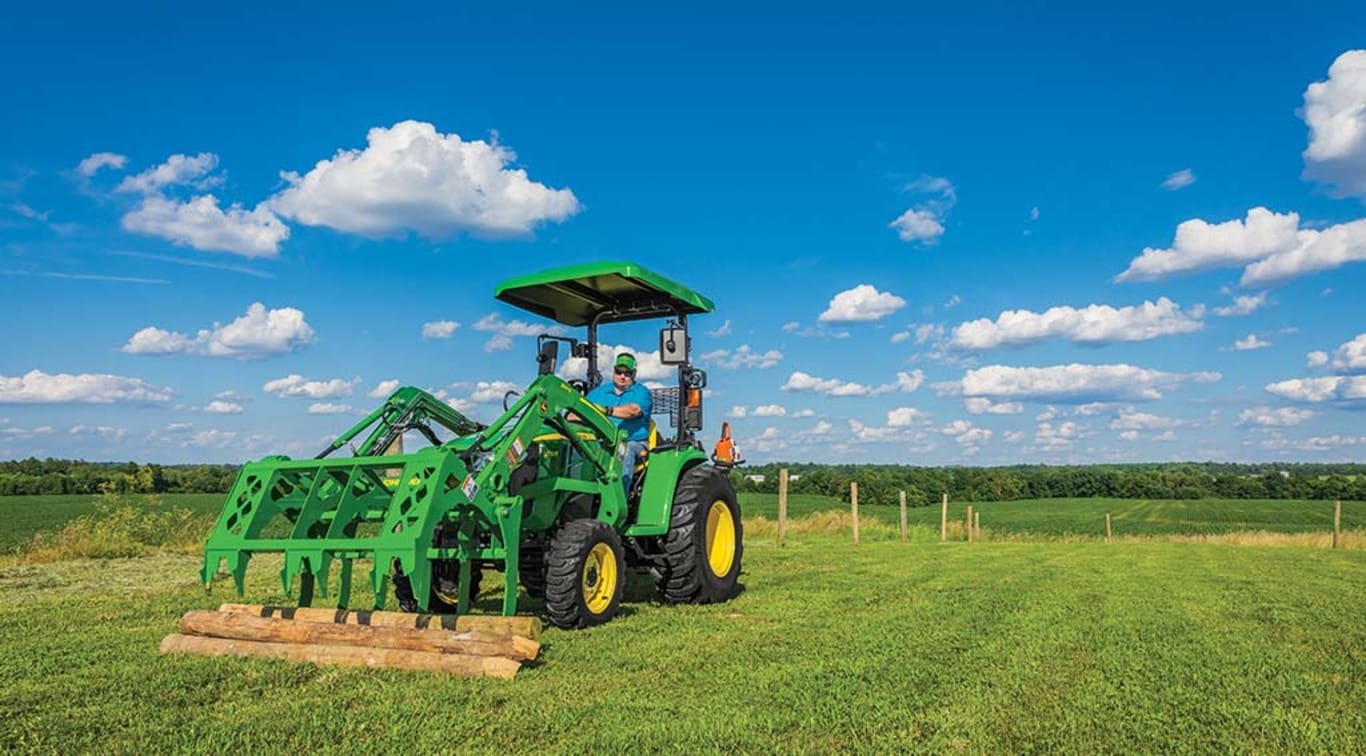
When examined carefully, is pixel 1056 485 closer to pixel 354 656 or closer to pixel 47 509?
pixel 47 509

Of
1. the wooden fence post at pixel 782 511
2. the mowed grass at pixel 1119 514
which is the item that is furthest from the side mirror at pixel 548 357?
the mowed grass at pixel 1119 514

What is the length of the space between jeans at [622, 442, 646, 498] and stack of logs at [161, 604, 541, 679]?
2.62m

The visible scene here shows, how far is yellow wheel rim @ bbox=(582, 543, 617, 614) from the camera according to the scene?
718 centimetres

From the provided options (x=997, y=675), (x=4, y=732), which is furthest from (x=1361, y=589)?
(x=4, y=732)

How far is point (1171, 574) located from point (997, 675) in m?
8.79

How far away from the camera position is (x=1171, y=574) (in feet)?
42.4

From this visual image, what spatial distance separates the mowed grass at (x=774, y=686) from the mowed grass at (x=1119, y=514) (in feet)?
75.0

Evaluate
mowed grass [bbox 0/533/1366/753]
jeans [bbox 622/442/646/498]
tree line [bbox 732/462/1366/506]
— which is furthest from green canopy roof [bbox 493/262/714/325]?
tree line [bbox 732/462/1366/506]

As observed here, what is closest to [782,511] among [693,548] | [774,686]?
[693,548]

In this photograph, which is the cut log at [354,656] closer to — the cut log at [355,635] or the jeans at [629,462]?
the cut log at [355,635]

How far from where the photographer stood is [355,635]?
5.84 metres

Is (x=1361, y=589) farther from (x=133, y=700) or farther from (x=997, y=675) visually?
(x=133, y=700)

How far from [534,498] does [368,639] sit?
187 centimetres

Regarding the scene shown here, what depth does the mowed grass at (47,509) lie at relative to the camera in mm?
24202
